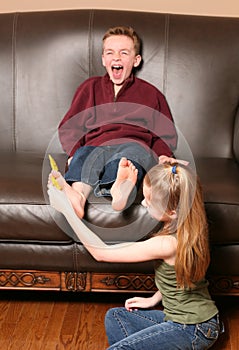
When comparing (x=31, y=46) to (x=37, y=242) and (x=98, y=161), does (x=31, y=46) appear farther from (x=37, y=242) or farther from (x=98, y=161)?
(x=37, y=242)

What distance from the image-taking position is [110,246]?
246cm

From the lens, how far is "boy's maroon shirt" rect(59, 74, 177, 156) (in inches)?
116

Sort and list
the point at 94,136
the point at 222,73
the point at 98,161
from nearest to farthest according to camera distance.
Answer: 1. the point at 98,161
2. the point at 94,136
3. the point at 222,73

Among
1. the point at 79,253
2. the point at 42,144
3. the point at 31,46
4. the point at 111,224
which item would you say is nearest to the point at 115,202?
the point at 111,224

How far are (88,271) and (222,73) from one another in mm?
1043

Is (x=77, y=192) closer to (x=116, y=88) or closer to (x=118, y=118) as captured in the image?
(x=118, y=118)

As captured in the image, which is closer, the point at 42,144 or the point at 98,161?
the point at 98,161

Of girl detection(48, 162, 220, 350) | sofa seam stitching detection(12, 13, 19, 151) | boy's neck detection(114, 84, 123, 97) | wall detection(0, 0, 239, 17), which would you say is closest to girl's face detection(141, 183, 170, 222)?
girl detection(48, 162, 220, 350)

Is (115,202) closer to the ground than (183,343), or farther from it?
farther from it

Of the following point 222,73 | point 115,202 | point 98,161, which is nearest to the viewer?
point 115,202

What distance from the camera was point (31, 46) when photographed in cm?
321

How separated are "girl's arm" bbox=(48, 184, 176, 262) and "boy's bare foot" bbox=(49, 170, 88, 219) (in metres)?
0.02

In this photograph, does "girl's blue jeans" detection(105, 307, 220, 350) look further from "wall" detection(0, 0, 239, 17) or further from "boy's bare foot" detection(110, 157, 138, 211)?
"wall" detection(0, 0, 239, 17)

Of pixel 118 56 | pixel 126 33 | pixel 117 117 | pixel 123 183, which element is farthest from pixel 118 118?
pixel 123 183
